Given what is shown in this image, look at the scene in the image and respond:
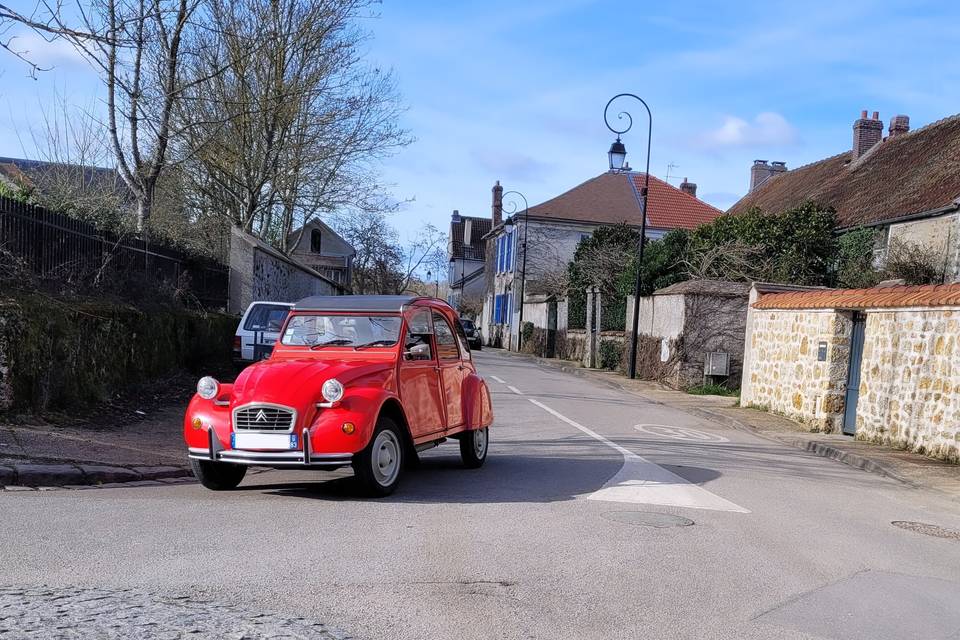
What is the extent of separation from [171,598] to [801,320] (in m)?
14.3

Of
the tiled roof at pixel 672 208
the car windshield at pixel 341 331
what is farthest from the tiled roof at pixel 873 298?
the tiled roof at pixel 672 208

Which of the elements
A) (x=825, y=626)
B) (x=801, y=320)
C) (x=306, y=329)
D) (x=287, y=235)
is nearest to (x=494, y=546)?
(x=825, y=626)

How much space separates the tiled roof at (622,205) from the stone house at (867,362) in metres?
32.4

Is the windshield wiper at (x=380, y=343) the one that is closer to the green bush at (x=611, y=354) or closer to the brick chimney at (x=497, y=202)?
the green bush at (x=611, y=354)

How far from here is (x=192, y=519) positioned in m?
6.46

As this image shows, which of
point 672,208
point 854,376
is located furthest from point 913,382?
point 672,208

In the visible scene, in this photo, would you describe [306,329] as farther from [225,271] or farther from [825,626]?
[225,271]

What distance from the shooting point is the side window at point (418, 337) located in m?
8.55

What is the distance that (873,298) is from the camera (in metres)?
14.3

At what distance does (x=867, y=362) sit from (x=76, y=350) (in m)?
11.7

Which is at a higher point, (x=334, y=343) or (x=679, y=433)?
(x=334, y=343)

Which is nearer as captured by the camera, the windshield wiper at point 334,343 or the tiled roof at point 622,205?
the windshield wiper at point 334,343

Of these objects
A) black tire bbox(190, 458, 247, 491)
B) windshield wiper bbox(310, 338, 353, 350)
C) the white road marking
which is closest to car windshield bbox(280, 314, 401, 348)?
windshield wiper bbox(310, 338, 353, 350)

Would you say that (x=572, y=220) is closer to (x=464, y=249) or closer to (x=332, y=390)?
(x=464, y=249)
